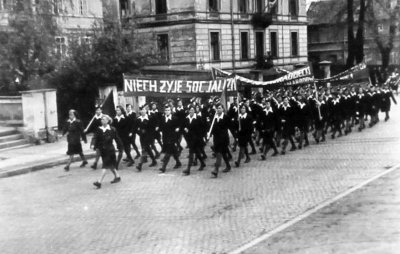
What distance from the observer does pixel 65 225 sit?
438 inches

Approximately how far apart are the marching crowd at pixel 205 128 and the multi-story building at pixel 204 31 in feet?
61.5

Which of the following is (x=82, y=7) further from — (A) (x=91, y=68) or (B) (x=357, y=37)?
(B) (x=357, y=37)

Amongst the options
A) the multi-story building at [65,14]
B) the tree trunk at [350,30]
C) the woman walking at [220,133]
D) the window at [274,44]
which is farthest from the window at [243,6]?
the woman walking at [220,133]

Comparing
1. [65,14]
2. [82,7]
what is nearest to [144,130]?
[65,14]

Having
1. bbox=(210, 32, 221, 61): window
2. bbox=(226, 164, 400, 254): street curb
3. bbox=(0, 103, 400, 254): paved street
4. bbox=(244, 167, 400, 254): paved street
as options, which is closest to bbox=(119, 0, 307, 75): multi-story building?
bbox=(210, 32, 221, 61): window

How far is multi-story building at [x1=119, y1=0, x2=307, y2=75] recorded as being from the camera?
4297cm

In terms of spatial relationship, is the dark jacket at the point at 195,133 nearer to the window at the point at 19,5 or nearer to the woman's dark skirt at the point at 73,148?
the woman's dark skirt at the point at 73,148

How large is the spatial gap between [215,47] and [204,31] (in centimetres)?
209

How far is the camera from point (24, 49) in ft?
92.8

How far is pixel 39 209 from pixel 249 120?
7286 millimetres

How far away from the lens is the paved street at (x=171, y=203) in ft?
32.4

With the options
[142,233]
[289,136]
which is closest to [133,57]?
[289,136]

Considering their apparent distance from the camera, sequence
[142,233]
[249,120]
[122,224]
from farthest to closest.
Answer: [249,120], [122,224], [142,233]

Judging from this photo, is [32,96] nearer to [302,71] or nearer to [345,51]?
[302,71]
